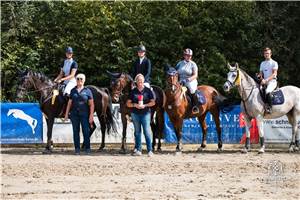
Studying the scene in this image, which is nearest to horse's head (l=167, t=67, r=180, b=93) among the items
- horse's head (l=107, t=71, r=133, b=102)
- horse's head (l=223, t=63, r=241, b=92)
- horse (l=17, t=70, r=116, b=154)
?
horse's head (l=107, t=71, r=133, b=102)

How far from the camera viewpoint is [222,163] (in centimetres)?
1562

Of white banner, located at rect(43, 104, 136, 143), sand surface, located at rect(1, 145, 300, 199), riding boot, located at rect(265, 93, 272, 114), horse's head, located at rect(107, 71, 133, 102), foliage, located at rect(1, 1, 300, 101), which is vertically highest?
foliage, located at rect(1, 1, 300, 101)

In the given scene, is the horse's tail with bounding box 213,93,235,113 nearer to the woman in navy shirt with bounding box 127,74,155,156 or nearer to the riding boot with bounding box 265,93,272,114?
the riding boot with bounding box 265,93,272,114

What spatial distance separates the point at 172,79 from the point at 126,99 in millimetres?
1486

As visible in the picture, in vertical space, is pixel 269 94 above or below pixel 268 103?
above

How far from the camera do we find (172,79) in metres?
17.9

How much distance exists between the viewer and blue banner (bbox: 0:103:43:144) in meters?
21.6

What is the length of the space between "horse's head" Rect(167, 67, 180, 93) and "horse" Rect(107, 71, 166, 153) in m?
0.59

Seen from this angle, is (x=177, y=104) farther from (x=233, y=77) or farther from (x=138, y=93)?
(x=233, y=77)

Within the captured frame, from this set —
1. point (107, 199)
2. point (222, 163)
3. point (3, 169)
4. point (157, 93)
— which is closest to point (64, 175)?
point (3, 169)

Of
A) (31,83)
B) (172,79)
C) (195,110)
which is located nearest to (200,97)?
(195,110)

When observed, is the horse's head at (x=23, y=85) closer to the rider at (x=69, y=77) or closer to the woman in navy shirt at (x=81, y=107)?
the rider at (x=69, y=77)

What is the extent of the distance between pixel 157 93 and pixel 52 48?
490 inches

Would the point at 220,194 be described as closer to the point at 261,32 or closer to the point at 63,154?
the point at 63,154
